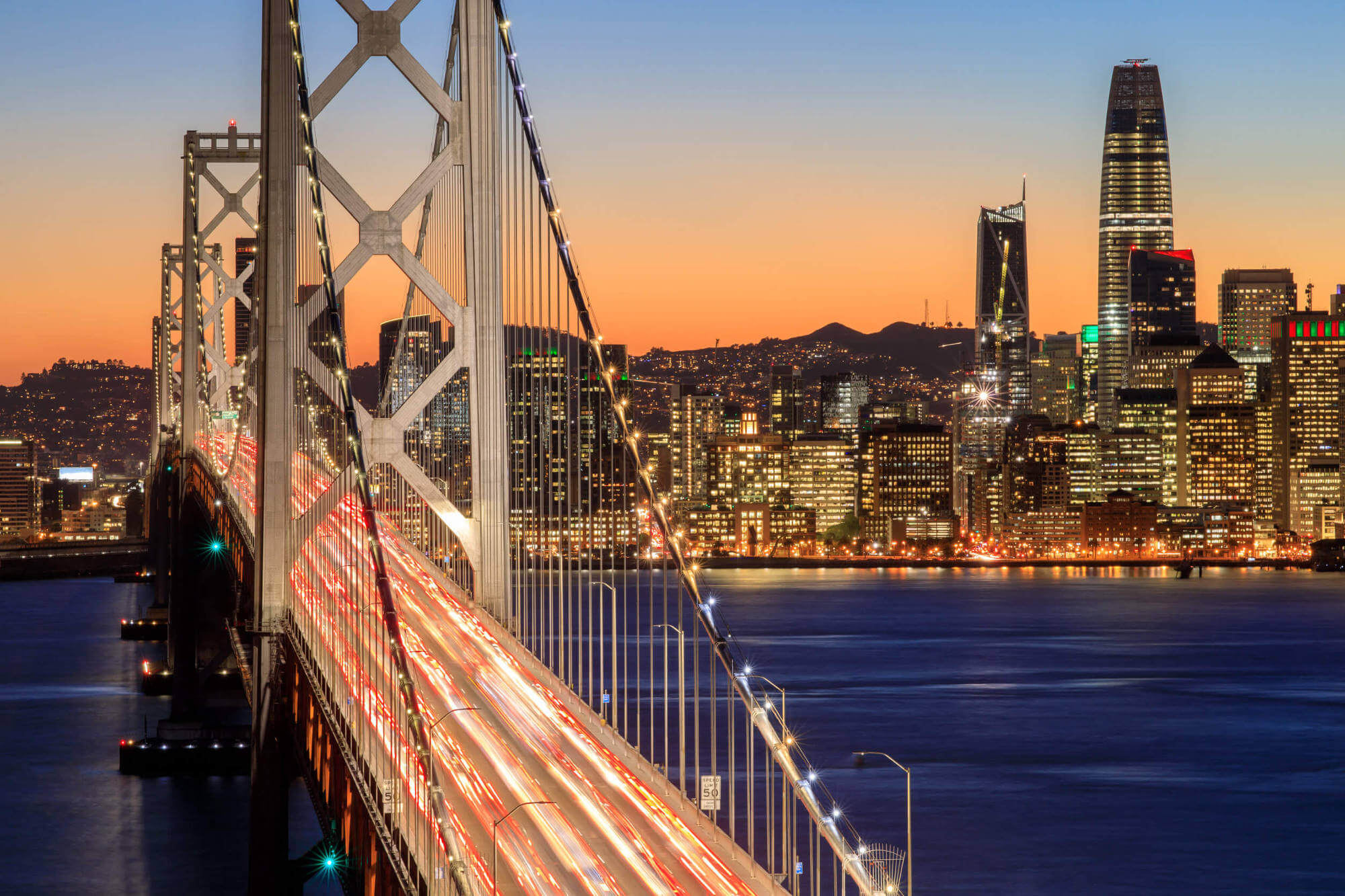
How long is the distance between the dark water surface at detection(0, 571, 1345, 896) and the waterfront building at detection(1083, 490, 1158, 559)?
89982 millimetres

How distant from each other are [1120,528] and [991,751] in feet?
490

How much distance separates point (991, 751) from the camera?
47.8 meters

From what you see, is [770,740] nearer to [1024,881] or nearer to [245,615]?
[245,615]

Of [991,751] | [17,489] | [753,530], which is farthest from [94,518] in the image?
[991,751]

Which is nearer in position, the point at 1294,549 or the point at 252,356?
the point at 252,356

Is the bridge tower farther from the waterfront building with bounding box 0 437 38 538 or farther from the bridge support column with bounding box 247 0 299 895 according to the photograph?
the waterfront building with bounding box 0 437 38 538

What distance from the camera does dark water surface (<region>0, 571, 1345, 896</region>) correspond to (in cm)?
3095

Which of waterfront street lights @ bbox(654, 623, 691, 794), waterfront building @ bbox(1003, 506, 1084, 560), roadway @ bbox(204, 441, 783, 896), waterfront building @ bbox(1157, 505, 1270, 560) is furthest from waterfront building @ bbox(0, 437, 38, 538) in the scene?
roadway @ bbox(204, 441, 783, 896)

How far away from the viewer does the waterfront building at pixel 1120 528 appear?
190 metres

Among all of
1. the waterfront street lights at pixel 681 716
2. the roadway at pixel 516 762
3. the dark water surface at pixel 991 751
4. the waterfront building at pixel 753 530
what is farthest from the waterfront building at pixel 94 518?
the roadway at pixel 516 762

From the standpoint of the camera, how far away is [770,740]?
14.7 metres

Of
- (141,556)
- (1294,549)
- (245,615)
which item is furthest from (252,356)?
(1294,549)

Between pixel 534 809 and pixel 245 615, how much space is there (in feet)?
28.8

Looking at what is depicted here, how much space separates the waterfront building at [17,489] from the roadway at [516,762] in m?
169
